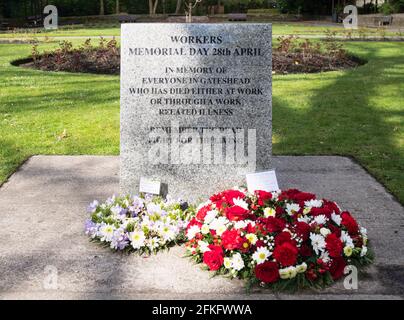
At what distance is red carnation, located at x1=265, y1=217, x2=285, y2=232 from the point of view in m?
4.36

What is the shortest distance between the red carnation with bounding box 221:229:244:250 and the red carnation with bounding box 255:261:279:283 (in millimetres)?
242

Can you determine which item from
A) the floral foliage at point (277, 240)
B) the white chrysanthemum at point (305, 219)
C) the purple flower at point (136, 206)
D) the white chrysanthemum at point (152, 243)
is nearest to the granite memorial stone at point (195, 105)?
the purple flower at point (136, 206)

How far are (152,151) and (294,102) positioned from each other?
6302 mm

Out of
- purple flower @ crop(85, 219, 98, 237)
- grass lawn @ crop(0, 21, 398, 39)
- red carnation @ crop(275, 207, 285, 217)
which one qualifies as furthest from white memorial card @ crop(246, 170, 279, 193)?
grass lawn @ crop(0, 21, 398, 39)

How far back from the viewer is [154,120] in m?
5.46

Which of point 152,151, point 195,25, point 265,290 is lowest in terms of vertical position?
point 265,290

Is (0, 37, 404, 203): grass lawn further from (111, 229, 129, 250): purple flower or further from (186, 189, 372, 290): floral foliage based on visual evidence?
(111, 229, 129, 250): purple flower

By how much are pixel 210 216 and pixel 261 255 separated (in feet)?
2.10

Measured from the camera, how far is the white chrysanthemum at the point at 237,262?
4164mm

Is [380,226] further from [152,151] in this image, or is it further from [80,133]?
[80,133]

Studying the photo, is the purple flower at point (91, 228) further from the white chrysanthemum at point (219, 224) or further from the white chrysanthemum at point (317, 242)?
the white chrysanthemum at point (317, 242)

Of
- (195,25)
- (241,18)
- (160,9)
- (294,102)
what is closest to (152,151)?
(195,25)

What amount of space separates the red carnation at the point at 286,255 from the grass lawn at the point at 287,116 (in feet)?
7.71
